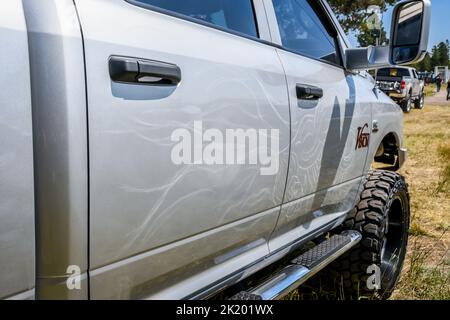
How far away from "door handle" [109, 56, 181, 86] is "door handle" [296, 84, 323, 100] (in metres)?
0.72

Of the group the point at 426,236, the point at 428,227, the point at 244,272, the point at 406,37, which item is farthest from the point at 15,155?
the point at 428,227

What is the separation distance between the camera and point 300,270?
183cm

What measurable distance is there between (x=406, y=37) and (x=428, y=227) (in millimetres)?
2339

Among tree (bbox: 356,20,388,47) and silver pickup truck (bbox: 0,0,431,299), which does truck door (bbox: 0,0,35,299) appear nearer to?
silver pickup truck (bbox: 0,0,431,299)

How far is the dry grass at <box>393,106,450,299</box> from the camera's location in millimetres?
2703

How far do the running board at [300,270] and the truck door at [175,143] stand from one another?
0.12 metres

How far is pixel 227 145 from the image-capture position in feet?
4.46

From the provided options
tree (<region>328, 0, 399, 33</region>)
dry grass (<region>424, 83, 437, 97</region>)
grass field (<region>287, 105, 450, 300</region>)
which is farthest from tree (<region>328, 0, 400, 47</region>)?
dry grass (<region>424, 83, 437, 97</region>)

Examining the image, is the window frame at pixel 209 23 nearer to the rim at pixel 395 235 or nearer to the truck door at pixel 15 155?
the truck door at pixel 15 155

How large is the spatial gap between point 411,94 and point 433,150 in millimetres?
11979

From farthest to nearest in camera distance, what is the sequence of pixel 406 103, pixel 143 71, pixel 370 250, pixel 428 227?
1. pixel 406 103
2. pixel 428 227
3. pixel 370 250
4. pixel 143 71

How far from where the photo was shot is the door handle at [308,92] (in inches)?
69.0

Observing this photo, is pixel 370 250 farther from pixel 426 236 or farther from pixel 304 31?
pixel 426 236
